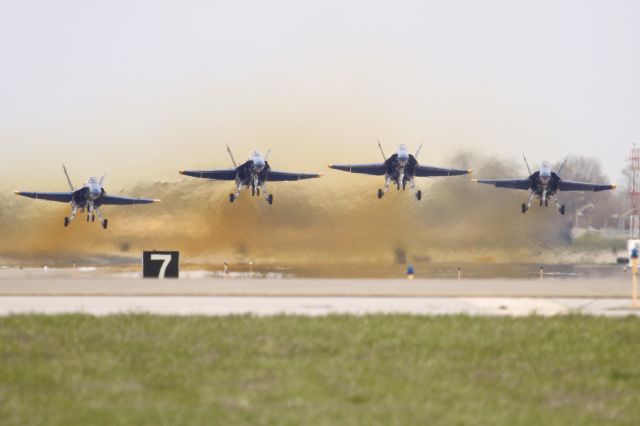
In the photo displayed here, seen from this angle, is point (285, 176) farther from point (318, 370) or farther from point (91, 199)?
point (318, 370)

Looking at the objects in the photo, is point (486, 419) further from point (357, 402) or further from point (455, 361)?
point (455, 361)

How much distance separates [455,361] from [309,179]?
5066 cm

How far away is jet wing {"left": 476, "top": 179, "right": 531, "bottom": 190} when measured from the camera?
6844 cm

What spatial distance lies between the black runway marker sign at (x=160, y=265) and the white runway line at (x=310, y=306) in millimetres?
15189

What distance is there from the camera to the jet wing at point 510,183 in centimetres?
6844

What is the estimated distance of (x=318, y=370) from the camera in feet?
57.3

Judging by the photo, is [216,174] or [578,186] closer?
[216,174]

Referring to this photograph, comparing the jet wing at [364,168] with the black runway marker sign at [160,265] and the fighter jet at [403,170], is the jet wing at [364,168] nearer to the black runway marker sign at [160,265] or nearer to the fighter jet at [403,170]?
the fighter jet at [403,170]

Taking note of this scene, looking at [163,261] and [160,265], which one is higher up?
[163,261]

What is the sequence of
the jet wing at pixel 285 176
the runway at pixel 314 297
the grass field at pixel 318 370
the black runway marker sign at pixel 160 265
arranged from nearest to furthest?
the grass field at pixel 318 370 → the runway at pixel 314 297 → the black runway marker sign at pixel 160 265 → the jet wing at pixel 285 176

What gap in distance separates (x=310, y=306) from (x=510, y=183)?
133 ft

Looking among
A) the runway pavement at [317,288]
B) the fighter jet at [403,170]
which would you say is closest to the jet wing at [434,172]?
the fighter jet at [403,170]

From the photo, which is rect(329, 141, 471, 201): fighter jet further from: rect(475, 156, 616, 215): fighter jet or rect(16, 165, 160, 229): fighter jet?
rect(16, 165, 160, 229): fighter jet

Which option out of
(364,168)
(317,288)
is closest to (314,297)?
(317,288)
